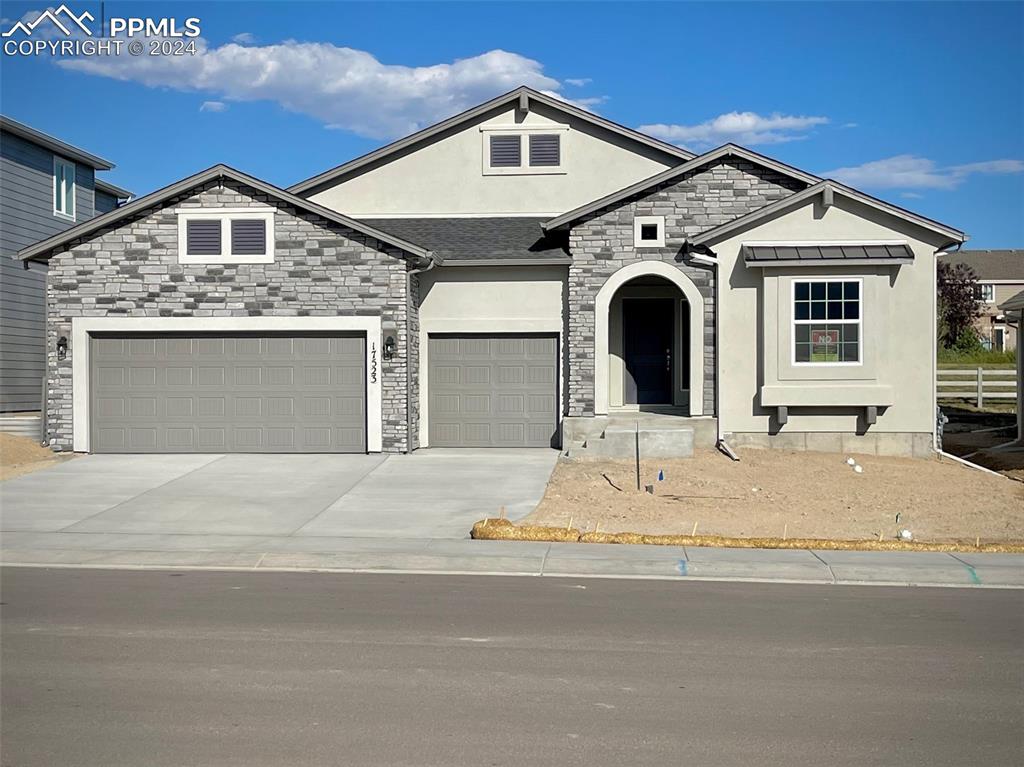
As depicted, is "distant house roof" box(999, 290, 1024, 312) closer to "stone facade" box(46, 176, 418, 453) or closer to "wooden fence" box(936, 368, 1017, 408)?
"wooden fence" box(936, 368, 1017, 408)

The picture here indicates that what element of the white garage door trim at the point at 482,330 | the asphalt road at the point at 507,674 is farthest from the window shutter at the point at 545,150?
the asphalt road at the point at 507,674

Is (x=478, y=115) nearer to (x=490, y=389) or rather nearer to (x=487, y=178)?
(x=487, y=178)

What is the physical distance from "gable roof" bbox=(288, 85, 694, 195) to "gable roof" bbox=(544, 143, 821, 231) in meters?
2.80

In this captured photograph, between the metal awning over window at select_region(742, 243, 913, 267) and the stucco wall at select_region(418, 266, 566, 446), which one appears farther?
the stucco wall at select_region(418, 266, 566, 446)

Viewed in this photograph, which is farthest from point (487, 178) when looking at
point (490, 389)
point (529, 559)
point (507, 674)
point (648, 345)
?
point (507, 674)

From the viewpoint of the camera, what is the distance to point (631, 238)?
843 inches

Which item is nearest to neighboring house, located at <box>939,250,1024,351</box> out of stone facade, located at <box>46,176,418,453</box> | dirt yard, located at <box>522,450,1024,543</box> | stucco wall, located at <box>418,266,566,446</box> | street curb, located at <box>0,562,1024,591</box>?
dirt yard, located at <box>522,450,1024,543</box>

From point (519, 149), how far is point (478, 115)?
47.2 inches

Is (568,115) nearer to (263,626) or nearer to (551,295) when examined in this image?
(551,295)

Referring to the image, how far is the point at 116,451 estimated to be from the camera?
20.9m

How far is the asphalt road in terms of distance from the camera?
19.6 feet

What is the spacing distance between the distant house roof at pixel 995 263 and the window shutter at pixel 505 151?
45.0m

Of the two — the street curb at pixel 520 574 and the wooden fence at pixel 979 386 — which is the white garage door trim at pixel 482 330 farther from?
the wooden fence at pixel 979 386

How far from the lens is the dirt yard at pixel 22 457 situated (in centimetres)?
1919
